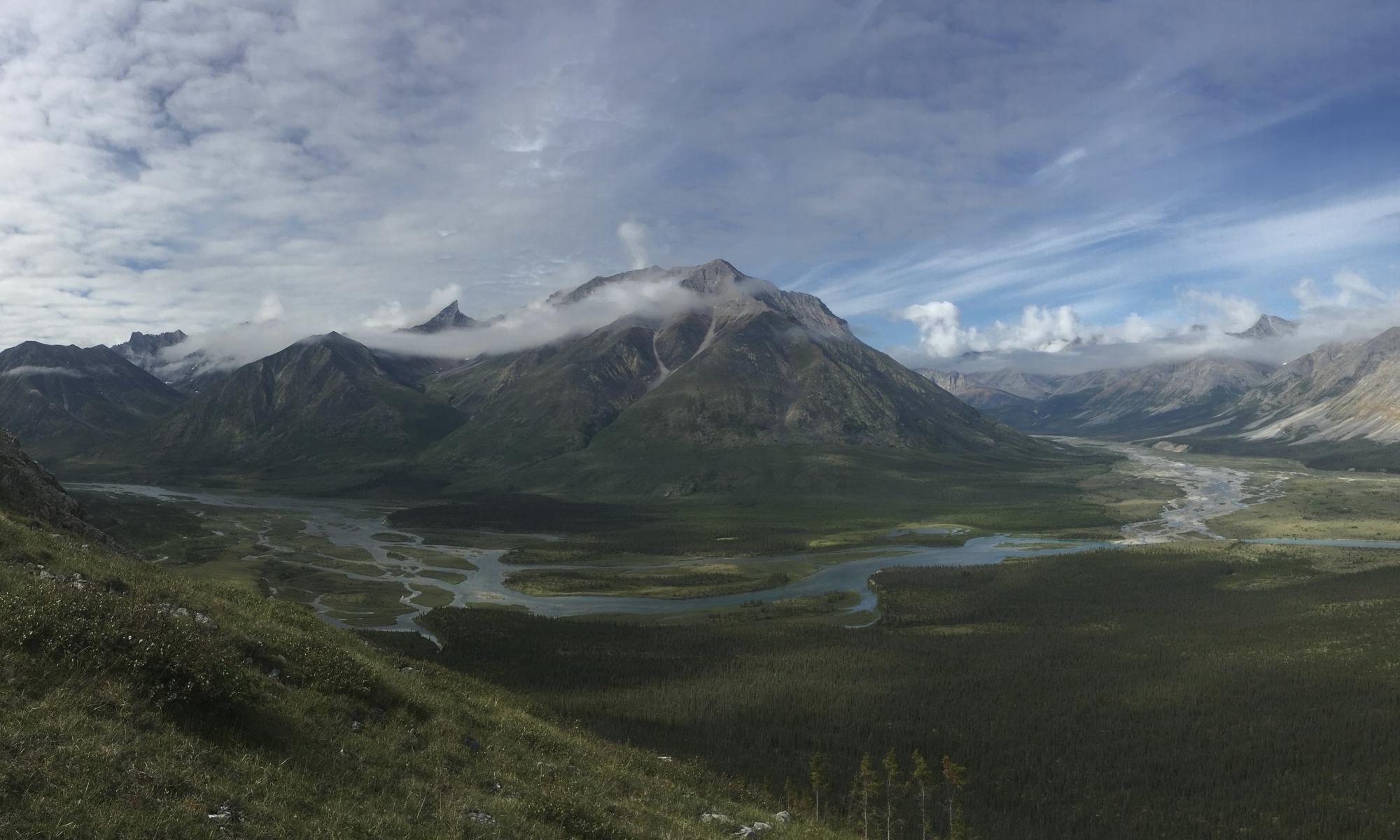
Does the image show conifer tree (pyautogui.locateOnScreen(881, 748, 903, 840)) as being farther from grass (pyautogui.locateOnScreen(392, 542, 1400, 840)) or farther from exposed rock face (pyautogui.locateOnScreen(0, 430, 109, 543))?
exposed rock face (pyautogui.locateOnScreen(0, 430, 109, 543))

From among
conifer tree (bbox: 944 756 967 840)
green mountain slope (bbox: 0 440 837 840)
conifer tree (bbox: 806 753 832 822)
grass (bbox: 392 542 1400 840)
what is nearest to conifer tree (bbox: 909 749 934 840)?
conifer tree (bbox: 944 756 967 840)

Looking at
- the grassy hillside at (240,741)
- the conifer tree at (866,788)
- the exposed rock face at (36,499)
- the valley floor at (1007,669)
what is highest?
the exposed rock face at (36,499)

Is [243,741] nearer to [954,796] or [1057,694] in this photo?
[954,796]

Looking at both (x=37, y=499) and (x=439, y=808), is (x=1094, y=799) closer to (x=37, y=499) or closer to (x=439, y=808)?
(x=439, y=808)

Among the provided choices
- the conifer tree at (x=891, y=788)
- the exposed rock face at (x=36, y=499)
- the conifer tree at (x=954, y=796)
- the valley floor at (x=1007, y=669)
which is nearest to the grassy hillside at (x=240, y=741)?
the valley floor at (x=1007, y=669)

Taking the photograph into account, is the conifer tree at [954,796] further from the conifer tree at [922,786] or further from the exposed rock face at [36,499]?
the exposed rock face at [36,499]

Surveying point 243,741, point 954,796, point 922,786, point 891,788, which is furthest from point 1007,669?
point 243,741

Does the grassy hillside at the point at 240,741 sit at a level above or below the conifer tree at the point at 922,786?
above
